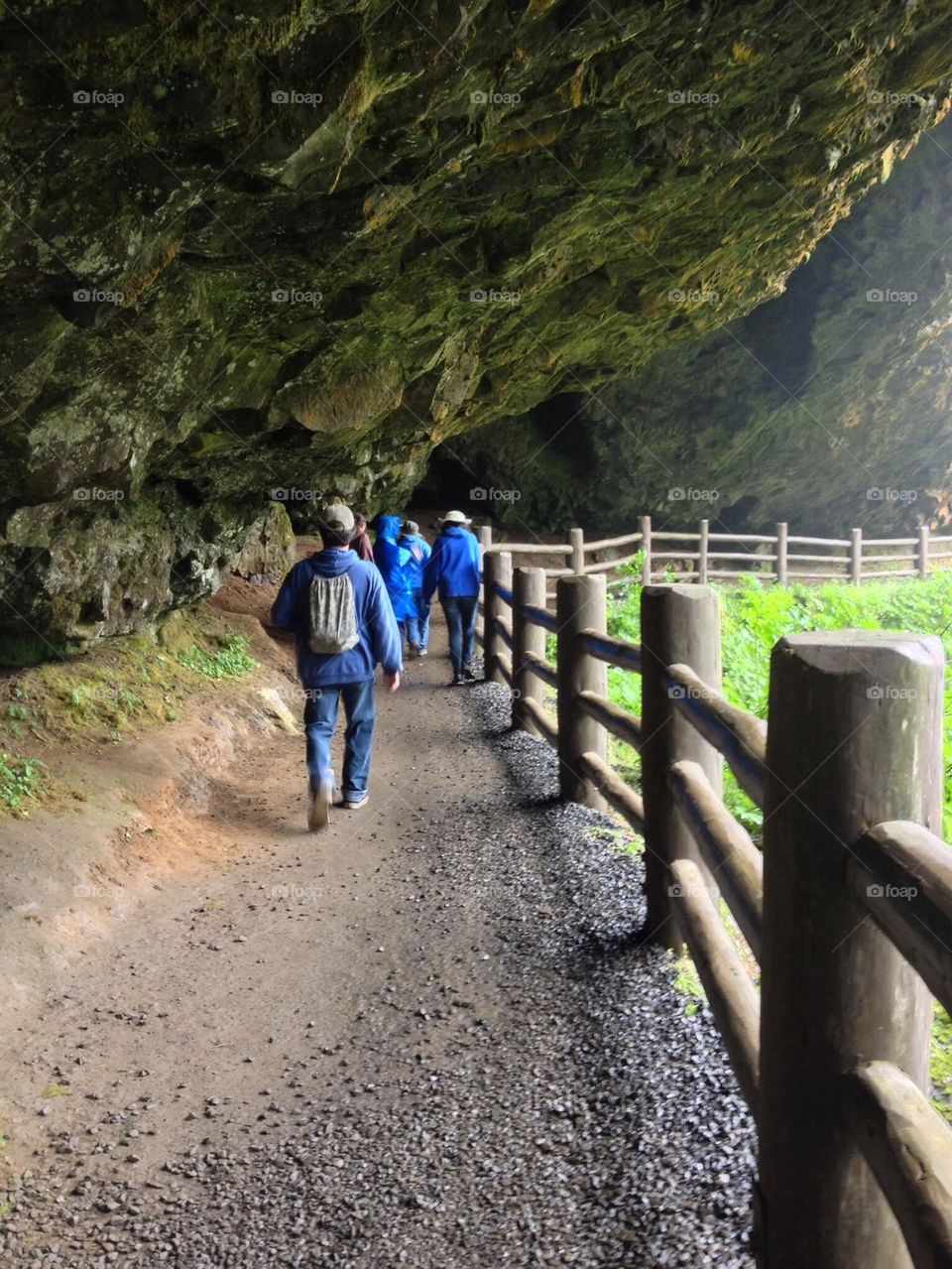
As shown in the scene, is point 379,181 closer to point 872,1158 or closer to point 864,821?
point 864,821

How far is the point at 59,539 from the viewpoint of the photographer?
6.30m

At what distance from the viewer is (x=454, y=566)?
10.0 meters

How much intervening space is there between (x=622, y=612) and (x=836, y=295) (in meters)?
9.96

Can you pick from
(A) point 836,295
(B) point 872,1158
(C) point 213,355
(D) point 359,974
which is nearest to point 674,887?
(D) point 359,974

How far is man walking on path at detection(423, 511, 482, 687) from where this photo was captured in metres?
10.0

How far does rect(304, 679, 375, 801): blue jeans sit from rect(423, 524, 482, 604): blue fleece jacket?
405 centimetres
